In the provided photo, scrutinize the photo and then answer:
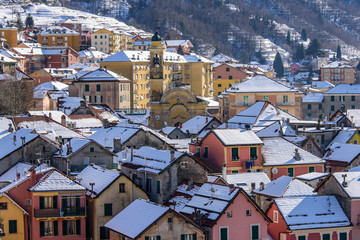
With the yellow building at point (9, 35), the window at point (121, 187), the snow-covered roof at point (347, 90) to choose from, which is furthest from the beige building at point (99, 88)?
the yellow building at point (9, 35)

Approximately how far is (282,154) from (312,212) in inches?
596

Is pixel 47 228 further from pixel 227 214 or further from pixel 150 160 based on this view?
pixel 227 214

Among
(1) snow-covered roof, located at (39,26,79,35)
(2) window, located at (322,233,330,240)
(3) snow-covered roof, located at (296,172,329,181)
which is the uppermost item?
(3) snow-covered roof, located at (296,172,329,181)

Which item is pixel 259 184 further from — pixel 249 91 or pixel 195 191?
pixel 249 91

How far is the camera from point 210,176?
2354 inches

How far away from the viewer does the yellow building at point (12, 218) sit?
55062 millimetres

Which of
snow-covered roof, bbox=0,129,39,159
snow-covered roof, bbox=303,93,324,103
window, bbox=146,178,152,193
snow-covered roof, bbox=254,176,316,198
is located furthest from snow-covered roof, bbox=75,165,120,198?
snow-covered roof, bbox=303,93,324,103

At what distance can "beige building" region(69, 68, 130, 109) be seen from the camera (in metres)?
110

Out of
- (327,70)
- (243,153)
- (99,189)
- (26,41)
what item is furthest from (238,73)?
(99,189)

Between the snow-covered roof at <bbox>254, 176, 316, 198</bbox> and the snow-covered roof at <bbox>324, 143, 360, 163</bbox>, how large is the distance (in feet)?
50.9

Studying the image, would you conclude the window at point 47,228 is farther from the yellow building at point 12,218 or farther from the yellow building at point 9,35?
the yellow building at point 9,35

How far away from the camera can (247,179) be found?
60.9 m

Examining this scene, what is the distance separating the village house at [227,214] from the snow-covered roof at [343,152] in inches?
856

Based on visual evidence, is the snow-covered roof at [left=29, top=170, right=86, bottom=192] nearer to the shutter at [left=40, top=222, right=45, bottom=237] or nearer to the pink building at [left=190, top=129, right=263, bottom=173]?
the shutter at [left=40, top=222, right=45, bottom=237]
